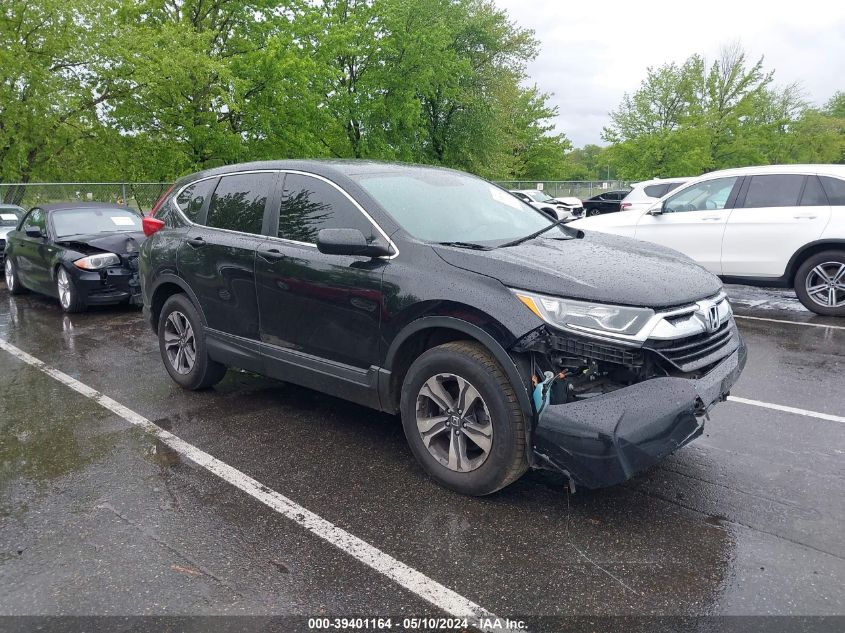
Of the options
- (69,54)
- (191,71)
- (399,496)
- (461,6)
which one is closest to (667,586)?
(399,496)

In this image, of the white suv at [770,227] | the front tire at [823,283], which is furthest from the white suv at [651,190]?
the front tire at [823,283]

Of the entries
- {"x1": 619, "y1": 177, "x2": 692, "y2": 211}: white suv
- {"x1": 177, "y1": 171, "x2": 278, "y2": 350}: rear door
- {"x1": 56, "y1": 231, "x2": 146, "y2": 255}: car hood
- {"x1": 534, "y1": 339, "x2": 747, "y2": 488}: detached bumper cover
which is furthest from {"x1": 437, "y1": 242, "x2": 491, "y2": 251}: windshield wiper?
{"x1": 619, "y1": 177, "x2": 692, "y2": 211}: white suv

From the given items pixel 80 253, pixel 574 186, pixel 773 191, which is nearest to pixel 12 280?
pixel 80 253

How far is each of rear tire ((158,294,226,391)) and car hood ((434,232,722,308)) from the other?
2465 millimetres

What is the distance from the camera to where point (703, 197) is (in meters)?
8.88

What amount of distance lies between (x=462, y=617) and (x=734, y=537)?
56.7 inches

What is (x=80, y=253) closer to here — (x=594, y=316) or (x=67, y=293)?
(x=67, y=293)

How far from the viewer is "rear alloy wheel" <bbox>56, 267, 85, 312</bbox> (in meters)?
8.74

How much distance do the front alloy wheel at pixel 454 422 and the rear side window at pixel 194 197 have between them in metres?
2.86

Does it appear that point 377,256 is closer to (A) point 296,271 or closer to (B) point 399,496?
(A) point 296,271

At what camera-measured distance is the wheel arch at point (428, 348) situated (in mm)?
3115

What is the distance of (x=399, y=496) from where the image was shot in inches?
137

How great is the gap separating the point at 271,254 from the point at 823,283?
278 inches

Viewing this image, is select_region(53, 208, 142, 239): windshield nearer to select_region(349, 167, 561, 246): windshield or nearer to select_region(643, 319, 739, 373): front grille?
select_region(349, 167, 561, 246): windshield
